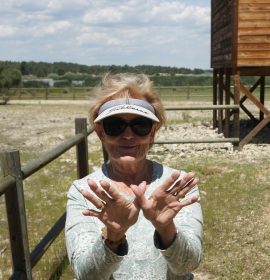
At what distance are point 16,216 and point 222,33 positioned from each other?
10398mm

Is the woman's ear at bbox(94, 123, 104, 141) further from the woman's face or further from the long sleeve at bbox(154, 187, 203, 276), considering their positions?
the long sleeve at bbox(154, 187, 203, 276)

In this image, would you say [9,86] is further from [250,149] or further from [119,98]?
[119,98]

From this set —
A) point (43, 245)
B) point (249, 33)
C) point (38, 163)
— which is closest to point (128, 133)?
point (38, 163)

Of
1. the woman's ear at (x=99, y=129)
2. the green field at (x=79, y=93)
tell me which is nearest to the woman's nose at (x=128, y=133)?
the woman's ear at (x=99, y=129)

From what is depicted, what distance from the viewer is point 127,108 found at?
1.87 meters

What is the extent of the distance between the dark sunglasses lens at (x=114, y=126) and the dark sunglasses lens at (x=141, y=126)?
4 centimetres

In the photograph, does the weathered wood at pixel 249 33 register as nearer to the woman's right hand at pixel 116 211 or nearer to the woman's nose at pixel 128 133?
the woman's nose at pixel 128 133

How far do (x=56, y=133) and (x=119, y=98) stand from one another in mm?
14339

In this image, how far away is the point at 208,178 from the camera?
806 centimetres

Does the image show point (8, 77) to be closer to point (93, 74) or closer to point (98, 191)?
point (93, 74)

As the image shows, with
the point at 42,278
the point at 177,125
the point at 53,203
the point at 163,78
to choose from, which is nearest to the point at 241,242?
the point at 42,278

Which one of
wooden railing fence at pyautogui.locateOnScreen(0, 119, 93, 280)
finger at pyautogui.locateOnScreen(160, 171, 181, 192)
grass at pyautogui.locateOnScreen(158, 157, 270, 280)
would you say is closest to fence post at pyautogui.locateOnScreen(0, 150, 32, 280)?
wooden railing fence at pyautogui.locateOnScreen(0, 119, 93, 280)

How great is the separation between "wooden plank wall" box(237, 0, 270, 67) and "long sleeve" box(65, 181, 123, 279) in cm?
933

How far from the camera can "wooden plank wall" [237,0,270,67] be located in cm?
1043
